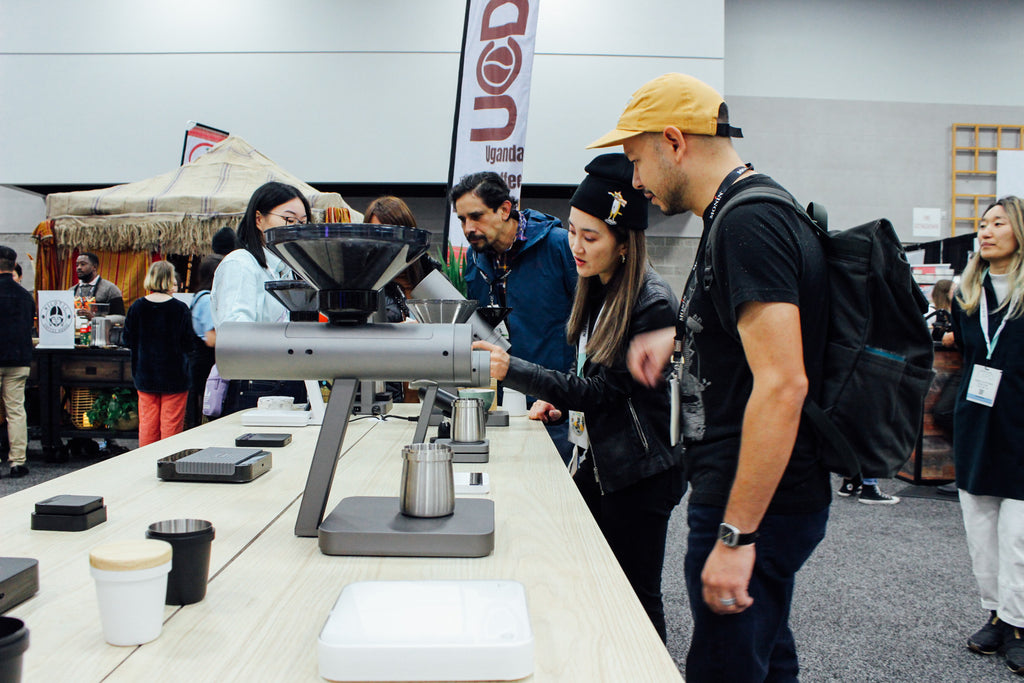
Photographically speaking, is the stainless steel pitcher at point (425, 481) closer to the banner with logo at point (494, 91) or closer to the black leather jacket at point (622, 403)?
the black leather jacket at point (622, 403)

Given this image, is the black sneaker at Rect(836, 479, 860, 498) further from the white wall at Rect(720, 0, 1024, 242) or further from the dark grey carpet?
the white wall at Rect(720, 0, 1024, 242)

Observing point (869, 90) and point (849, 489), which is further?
point (869, 90)

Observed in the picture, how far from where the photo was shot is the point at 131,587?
758 mm

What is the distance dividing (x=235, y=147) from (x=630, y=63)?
4.05 meters

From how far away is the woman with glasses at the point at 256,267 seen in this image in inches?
102

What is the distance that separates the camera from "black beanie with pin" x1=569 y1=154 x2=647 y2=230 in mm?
1796

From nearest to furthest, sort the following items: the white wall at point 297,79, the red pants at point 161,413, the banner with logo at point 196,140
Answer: the red pants at point 161,413 < the banner with logo at point 196,140 < the white wall at point 297,79

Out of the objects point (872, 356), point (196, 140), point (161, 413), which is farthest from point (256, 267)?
point (196, 140)

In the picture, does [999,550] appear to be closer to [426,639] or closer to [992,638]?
[992,638]

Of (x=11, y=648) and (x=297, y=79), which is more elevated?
(x=297, y=79)

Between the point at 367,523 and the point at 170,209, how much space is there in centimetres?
553

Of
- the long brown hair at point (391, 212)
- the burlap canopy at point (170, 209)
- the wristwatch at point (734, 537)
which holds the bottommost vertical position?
the wristwatch at point (734, 537)

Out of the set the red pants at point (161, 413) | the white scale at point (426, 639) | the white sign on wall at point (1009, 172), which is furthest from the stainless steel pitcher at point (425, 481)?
the white sign on wall at point (1009, 172)

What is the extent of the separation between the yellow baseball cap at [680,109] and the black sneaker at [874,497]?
4088mm
